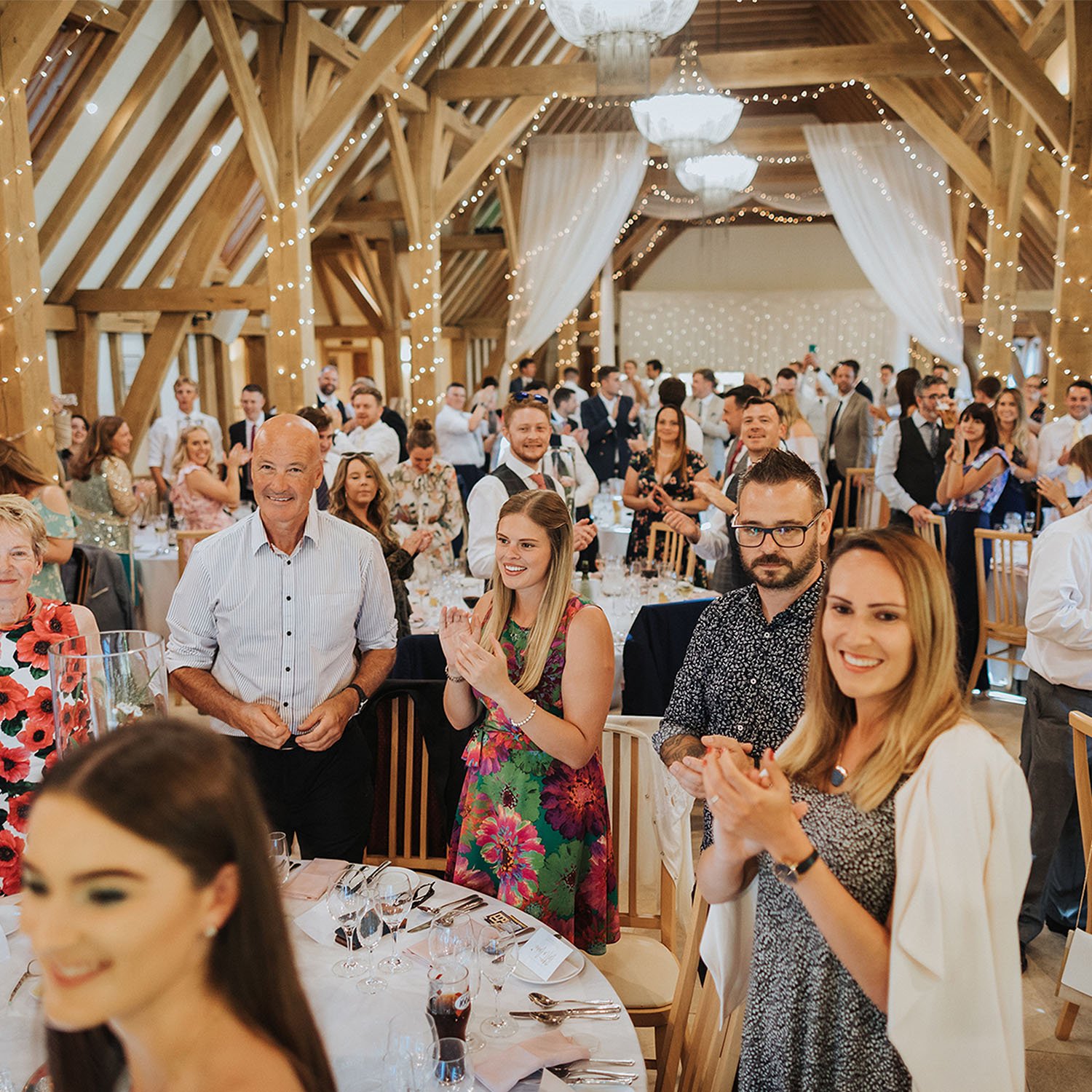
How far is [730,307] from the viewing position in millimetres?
18422

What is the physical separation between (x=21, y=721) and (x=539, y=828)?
1.16m

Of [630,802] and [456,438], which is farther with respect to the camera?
[456,438]

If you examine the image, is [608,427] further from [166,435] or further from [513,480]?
[513,480]

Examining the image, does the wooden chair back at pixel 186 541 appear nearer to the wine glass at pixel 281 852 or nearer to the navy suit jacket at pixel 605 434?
the wine glass at pixel 281 852

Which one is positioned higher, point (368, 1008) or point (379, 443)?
point (379, 443)

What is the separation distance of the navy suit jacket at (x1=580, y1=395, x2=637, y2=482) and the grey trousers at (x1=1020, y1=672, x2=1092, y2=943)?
6.68m

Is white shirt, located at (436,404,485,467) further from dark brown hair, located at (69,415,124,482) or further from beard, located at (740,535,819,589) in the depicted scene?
beard, located at (740,535,819,589)

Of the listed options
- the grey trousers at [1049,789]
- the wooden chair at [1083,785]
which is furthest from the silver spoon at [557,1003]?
the grey trousers at [1049,789]

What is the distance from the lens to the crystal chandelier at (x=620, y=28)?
18.0 feet

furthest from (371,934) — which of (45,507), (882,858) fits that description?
(45,507)

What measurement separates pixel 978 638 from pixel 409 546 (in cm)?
311

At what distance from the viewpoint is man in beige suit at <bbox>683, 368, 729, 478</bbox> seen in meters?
9.20

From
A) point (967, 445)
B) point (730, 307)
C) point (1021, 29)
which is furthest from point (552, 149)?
point (730, 307)

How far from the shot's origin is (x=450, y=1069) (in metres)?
1.38
